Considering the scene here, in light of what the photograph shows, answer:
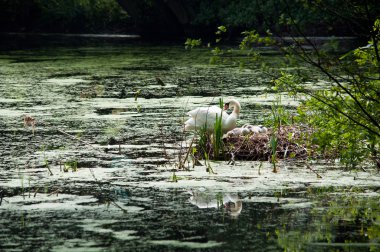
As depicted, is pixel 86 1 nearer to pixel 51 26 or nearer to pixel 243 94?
pixel 51 26

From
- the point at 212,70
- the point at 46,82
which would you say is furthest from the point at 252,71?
the point at 46,82

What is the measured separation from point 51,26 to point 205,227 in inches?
1249

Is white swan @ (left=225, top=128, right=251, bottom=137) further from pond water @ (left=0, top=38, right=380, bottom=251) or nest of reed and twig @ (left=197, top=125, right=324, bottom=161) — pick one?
pond water @ (left=0, top=38, right=380, bottom=251)

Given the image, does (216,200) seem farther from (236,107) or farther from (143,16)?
(143,16)

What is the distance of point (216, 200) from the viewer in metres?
5.84

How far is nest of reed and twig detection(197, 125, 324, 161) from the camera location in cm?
745

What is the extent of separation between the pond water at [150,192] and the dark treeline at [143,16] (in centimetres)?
1597

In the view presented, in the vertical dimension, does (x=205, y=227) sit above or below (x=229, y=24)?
below

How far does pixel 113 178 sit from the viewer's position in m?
6.61

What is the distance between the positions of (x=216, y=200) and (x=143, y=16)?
2672 centimetres

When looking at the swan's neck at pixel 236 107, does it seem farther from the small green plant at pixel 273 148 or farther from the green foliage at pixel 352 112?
the green foliage at pixel 352 112

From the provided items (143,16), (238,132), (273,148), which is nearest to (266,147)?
(273,148)

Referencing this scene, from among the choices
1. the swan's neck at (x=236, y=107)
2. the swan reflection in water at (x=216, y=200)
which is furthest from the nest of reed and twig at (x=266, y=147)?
the swan reflection in water at (x=216, y=200)

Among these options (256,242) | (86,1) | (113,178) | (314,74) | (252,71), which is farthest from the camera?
(86,1)
